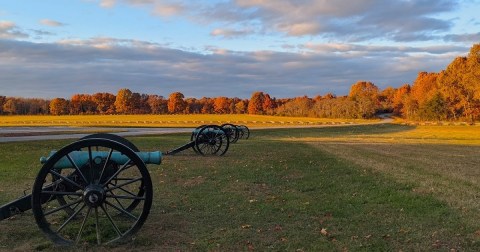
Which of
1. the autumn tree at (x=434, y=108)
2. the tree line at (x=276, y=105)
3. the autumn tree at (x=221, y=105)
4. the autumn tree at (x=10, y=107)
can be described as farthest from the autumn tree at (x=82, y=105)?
the autumn tree at (x=434, y=108)

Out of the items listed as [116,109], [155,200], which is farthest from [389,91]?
[155,200]

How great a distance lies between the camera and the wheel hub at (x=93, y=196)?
6191mm

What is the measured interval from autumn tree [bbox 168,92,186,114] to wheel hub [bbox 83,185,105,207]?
399ft

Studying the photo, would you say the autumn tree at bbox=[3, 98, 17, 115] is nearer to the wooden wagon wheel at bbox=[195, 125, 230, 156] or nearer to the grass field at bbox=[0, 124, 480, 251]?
the wooden wagon wheel at bbox=[195, 125, 230, 156]

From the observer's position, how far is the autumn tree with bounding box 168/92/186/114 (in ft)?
417

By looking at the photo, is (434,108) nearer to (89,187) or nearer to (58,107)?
(58,107)

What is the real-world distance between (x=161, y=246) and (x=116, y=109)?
118 m

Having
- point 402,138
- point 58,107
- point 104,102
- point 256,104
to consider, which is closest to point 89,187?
point 402,138

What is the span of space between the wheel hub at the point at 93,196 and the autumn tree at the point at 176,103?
12174cm

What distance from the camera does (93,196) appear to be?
20.4 ft

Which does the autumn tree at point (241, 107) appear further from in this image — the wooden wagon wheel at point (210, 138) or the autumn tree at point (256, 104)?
the wooden wagon wheel at point (210, 138)

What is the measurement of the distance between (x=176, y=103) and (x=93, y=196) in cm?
12228

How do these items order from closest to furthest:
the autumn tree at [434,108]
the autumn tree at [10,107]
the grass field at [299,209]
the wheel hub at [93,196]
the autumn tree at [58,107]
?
the wheel hub at [93,196], the grass field at [299,209], the autumn tree at [434,108], the autumn tree at [10,107], the autumn tree at [58,107]

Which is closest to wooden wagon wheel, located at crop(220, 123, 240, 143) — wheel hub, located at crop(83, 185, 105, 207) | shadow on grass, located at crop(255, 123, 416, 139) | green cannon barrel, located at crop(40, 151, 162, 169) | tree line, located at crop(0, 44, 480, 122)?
shadow on grass, located at crop(255, 123, 416, 139)
